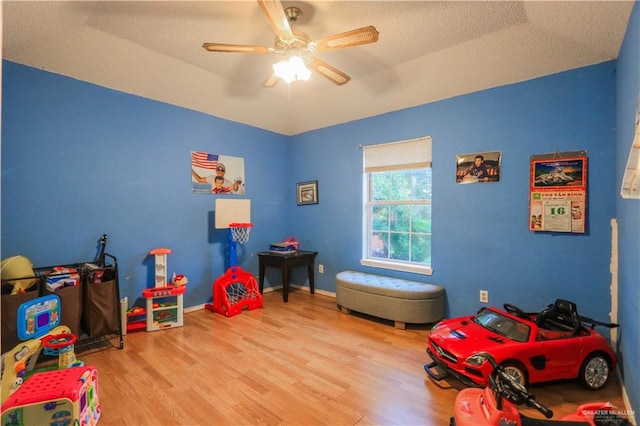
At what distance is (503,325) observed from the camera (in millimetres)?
2562

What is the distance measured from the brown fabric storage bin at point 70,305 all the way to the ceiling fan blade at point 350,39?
2.82 meters

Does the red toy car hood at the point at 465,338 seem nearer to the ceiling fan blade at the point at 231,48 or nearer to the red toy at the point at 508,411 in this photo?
the red toy at the point at 508,411

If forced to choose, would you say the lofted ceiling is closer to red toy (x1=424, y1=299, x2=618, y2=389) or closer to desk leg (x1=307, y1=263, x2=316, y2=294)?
red toy (x1=424, y1=299, x2=618, y2=389)

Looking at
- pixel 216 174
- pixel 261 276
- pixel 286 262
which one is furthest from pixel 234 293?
pixel 216 174

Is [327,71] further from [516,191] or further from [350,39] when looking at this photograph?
[516,191]

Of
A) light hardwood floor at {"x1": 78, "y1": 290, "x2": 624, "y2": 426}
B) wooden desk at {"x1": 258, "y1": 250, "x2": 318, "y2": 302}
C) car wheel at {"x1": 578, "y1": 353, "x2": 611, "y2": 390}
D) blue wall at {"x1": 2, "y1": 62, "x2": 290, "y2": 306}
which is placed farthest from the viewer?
wooden desk at {"x1": 258, "y1": 250, "x2": 318, "y2": 302}

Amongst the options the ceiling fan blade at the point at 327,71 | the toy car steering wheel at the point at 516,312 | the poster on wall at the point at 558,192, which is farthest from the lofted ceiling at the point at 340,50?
the toy car steering wheel at the point at 516,312

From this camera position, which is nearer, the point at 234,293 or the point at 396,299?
the point at 396,299

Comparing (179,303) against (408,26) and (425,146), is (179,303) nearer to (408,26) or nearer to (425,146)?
(425,146)

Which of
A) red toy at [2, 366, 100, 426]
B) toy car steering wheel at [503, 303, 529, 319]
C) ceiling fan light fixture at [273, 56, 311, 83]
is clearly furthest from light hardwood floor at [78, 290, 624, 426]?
ceiling fan light fixture at [273, 56, 311, 83]

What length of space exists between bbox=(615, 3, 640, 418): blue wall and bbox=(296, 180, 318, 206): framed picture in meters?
3.33

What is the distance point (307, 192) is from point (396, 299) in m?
2.19

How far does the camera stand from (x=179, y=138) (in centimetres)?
393

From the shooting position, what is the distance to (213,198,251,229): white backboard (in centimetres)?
411
